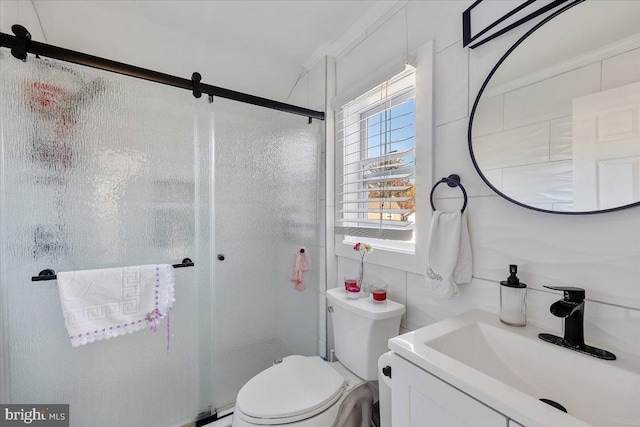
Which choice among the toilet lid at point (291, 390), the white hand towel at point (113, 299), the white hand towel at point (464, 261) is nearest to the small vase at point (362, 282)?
the toilet lid at point (291, 390)

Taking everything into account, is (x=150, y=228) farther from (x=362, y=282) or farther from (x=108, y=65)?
(x=362, y=282)

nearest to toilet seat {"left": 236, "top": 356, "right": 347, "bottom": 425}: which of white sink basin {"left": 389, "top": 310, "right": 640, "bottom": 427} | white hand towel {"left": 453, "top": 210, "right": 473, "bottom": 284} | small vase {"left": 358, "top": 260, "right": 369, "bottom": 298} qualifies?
small vase {"left": 358, "top": 260, "right": 369, "bottom": 298}

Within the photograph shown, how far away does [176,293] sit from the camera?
Result: 4.79ft

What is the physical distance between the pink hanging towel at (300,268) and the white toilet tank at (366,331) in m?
0.52

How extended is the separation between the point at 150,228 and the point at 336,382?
1.15m

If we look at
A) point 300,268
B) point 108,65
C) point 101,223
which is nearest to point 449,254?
point 300,268

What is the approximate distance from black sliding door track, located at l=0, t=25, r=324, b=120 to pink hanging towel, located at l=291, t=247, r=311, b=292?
0.92 metres

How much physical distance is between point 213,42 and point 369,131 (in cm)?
125

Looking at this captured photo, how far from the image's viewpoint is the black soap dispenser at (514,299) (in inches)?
32.2

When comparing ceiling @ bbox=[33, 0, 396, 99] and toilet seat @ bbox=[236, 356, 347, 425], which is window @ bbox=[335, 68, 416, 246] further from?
toilet seat @ bbox=[236, 356, 347, 425]

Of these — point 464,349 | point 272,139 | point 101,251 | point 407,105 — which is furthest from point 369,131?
point 101,251

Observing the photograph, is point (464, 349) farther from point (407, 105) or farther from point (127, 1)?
point (127, 1)

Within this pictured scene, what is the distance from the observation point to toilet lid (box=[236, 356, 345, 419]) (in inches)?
41.8

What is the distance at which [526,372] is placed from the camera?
738 millimetres
